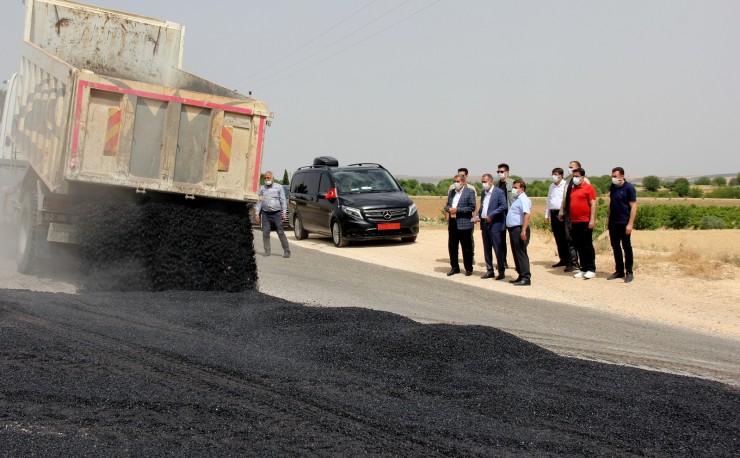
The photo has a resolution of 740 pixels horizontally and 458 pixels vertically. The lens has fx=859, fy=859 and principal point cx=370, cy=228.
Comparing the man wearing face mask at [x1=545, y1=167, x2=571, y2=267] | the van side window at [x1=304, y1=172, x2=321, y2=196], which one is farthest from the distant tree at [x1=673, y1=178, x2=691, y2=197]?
the man wearing face mask at [x1=545, y1=167, x2=571, y2=267]

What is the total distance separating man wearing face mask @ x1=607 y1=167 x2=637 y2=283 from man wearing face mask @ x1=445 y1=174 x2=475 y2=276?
253 cm

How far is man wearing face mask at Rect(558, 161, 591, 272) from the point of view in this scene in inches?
631

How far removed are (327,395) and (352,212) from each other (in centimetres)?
1632

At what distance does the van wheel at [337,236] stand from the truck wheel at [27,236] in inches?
404

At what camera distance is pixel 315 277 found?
1537 cm

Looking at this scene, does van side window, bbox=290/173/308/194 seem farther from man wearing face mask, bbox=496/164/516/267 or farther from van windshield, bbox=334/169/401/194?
man wearing face mask, bbox=496/164/516/267

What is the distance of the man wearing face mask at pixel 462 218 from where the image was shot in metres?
16.0

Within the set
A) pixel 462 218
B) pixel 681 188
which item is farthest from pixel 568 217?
pixel 681 188

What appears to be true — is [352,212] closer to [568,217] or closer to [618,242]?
[568,217]

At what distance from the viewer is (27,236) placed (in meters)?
12.6

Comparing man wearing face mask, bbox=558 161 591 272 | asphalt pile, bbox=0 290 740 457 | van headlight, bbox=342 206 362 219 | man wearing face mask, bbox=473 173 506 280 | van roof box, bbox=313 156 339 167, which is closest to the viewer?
asphalt pile, bbox=0 290 740 457

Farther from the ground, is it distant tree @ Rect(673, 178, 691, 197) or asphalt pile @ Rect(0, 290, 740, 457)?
distant tree @ Rect(673, 178, 691, 197)

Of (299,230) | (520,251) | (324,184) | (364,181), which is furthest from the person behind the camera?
(299,230)

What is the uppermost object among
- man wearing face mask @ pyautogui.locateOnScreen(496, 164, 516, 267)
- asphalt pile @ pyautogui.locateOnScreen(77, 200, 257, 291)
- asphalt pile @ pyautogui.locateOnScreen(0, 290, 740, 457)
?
man wearing face mask @ pyautogui.locateOnScreen(496, 164, 516, 267)
